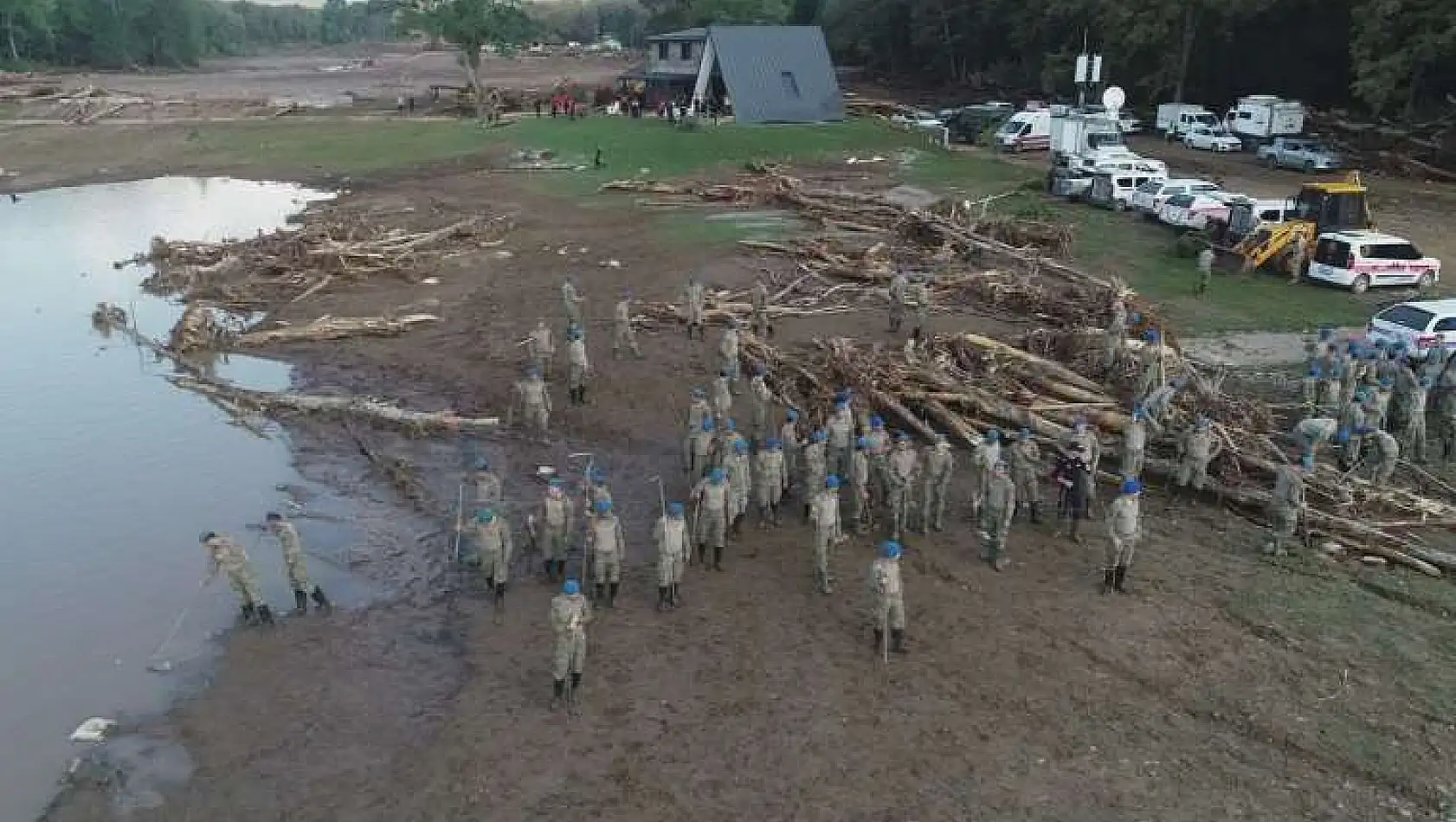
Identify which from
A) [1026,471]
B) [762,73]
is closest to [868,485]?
[1026,471]

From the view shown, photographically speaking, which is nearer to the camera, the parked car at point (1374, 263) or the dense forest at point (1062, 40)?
the parked car at point (1374, 263)

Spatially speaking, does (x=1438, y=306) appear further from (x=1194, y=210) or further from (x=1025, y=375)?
(x=1194, y=210)

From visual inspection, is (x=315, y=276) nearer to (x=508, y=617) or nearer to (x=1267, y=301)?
(x=508, y=617)

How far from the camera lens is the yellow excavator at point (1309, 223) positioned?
26.8m

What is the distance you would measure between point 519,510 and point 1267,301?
60.2 feet

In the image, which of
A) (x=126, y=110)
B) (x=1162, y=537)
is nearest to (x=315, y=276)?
(x=1162, y=537)

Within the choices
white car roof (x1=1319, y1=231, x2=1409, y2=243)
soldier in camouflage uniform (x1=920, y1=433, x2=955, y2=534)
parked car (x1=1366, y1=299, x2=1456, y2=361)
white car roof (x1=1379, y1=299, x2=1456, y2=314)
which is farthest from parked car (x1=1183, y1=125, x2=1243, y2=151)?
soldier in camouflage uniform (x1=920, y1=433, x2=955, y2=534)

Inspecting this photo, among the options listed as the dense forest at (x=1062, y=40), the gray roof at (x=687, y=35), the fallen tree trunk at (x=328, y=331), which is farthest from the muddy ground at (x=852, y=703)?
the gray roof at (x=687, y=35)

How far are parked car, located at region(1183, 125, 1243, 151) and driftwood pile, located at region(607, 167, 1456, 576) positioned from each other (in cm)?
2390

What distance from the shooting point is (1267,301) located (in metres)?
24.8

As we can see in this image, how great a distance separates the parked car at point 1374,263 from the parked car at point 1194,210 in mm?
4834

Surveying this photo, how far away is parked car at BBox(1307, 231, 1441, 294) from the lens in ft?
82.2

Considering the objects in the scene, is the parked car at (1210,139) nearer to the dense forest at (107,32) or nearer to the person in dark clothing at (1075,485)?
the person in dark clothing at (1075,485)

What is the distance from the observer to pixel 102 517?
56.2 feet
